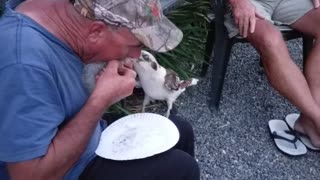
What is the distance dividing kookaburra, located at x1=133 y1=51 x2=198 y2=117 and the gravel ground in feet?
1.09

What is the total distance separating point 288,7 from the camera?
10.7 ft

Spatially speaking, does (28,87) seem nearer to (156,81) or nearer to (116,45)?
(116,45)

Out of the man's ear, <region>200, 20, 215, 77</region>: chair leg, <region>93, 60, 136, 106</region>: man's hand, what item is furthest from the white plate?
<region>200, 20, 215, 77</region>: chair leg

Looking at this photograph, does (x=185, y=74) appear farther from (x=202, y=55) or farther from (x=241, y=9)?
(x=241, y=9)

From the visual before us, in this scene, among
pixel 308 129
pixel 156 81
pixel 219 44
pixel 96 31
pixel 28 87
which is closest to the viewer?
pixel 28 87

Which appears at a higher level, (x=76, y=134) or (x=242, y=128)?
(x=76, y=134)

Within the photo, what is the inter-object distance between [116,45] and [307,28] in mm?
1863

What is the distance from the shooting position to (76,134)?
5.37 feet

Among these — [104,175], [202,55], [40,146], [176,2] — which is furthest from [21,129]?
[202,55]

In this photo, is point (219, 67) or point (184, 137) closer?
point (184, 137)

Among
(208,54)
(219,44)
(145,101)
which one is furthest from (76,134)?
(208,54)

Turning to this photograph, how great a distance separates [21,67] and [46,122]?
175mm

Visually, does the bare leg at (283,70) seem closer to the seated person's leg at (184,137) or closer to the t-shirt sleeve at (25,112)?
the seated person's leg at (184,137)

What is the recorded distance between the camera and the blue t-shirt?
1.48 m
